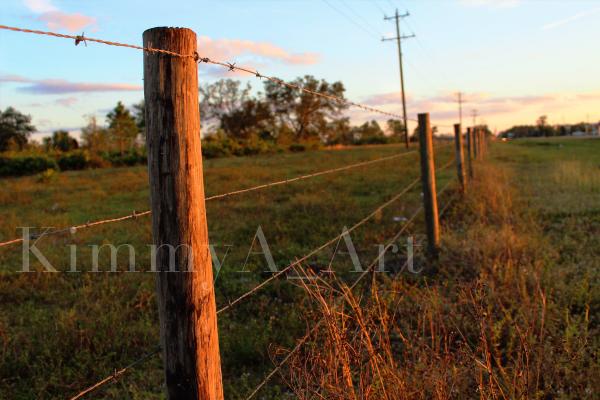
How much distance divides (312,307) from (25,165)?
918 inches

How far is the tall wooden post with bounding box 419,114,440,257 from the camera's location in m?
5.46

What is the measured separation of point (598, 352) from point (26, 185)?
16079mm

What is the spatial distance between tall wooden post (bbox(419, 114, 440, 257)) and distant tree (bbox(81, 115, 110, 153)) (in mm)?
25587

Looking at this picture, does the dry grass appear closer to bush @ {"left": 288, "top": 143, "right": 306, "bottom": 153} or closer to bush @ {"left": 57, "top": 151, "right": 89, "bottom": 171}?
bush @ {"left": 57, "top": 151, "right": 89, "bottom": 171}

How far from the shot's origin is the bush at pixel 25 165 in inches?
886

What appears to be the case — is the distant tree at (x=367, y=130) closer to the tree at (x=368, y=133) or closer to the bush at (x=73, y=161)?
the tree at (x=368, y=133)

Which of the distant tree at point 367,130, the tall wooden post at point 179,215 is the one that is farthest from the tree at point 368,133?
the tall wooden post at point 179,215

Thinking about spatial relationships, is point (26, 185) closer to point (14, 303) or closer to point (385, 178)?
point (385, 178)

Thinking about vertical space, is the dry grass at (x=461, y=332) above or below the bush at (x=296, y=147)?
below

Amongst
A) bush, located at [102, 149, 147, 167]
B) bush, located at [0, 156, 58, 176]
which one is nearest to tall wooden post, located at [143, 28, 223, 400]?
bush, located at [0, 156, 58, 176]

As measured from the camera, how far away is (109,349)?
146 inches

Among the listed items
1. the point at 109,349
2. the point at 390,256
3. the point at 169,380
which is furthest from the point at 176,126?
the point at 390,256

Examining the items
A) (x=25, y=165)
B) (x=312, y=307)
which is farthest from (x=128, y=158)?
(x=312, y=307)

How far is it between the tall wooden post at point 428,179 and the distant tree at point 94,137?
25587mm
